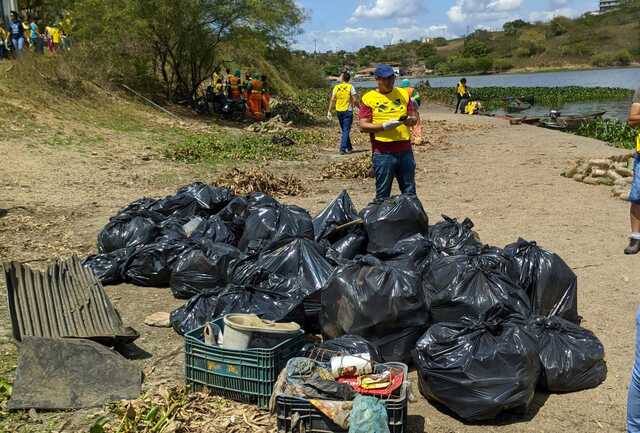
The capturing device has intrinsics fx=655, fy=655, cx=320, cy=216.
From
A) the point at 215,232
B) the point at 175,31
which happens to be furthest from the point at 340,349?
the point at 175,31

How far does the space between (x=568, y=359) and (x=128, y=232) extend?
162 inches

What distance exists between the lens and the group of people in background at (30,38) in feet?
61.3

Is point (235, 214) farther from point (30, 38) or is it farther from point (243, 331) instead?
point (30, 38)

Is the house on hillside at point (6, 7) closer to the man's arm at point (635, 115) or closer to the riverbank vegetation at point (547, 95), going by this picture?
the riverbank vegetation at point (547, 95)

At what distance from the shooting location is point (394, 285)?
3979mm

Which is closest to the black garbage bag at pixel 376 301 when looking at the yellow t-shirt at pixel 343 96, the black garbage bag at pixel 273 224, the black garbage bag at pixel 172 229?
the black garbage bag at pixel 273 224

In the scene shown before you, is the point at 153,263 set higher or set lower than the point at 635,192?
lower

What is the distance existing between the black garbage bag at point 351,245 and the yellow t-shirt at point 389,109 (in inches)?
46.3

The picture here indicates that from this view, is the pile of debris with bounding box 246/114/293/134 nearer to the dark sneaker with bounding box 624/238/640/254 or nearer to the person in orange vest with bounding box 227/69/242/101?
the person in orange vest with bounding box 227/69/242/101

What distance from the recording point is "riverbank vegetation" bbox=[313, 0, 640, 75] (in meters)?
102

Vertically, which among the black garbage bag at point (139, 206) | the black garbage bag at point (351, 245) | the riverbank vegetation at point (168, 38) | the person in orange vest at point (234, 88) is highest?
the riverbank vegetation at point (168, 38)

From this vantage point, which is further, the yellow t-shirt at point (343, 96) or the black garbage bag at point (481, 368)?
the yellow t-shirt at point (343, 96)

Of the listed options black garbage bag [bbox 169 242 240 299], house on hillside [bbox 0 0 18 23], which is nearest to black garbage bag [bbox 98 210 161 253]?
black garbage bag [bbox 169 242 240 299]

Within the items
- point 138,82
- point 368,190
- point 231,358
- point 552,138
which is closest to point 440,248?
point 231,358
